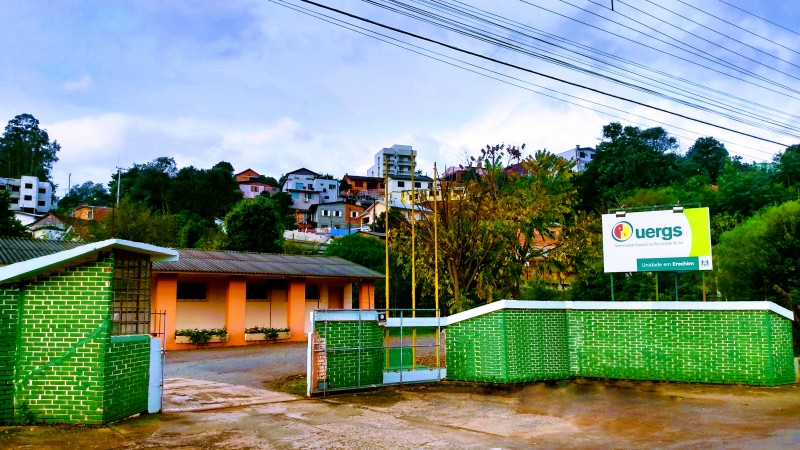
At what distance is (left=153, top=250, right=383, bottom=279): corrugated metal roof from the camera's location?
25.0m

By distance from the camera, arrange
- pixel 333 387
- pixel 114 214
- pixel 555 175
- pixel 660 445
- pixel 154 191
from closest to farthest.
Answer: pixel 660 445, pixel 333 387, pixel 555 175, pixel 114 214, pixel 154 191

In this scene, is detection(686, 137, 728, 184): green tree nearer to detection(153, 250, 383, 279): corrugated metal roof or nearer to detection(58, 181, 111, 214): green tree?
detection(153, 250, 383, 279): corrugated metal roof

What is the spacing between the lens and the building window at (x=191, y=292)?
84.9 feet

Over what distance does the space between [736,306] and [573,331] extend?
366 cm

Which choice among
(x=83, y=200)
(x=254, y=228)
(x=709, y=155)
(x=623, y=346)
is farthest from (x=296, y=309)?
(x=83, y=200)

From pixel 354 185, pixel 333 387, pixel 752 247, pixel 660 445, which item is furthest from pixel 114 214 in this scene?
pixel 354 185

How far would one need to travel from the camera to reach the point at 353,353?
1316cm

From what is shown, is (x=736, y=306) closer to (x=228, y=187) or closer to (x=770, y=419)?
(x=770, y=419)

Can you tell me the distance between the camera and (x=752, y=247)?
2383 centimetres

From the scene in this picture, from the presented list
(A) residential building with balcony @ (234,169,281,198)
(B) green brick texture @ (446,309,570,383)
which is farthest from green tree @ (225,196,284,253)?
(A) residential building with balcony @ (234,169,281,198)

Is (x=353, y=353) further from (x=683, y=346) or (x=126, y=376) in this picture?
(x=683, y=346)

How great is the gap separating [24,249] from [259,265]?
9072 mm

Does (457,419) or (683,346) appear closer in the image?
(457,419)

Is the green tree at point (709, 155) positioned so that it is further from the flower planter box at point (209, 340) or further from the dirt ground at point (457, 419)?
the dirt ground at point (457, 419)
